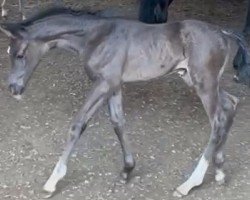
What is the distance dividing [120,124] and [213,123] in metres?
0.59

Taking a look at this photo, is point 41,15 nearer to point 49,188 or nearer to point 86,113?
point 86,113

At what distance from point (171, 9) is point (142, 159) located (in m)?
4.34

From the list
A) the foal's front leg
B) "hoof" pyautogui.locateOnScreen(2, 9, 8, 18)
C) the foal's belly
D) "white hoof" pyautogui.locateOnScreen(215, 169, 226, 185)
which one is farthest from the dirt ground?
"hoof" pyautogui.locateOnScreen(2, 9, 8, 18)

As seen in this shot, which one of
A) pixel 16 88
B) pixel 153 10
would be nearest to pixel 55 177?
pixel 16 88

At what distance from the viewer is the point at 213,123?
451cm

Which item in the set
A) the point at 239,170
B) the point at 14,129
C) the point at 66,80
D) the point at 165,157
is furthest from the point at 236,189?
the point at 66,80

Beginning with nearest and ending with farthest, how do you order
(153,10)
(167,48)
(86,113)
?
(86,113) < (167,48) < (153,10)

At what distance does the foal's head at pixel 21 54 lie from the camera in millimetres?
4262

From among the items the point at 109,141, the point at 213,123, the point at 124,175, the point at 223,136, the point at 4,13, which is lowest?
the point at 4,13

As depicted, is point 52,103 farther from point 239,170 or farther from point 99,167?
point 239,170

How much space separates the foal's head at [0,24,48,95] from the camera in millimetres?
4262

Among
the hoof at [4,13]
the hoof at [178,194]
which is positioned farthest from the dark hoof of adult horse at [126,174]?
the hoof at [4,13]

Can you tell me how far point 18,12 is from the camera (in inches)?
342

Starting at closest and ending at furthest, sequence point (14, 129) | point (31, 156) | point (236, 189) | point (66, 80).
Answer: point (236, 189)
point (31, 156)
point (14, 129)
point (66, 80)
